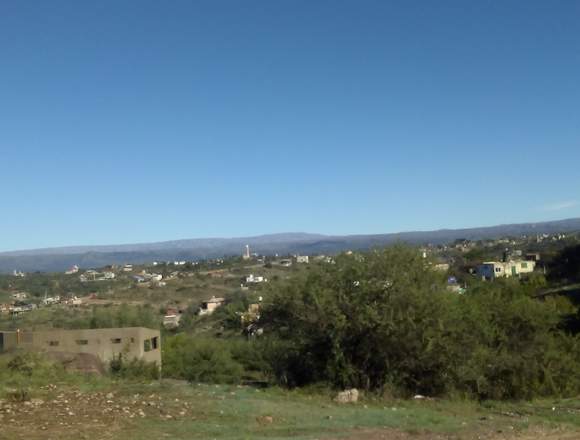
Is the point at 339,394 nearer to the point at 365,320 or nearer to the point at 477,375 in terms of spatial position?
the point at 365,320

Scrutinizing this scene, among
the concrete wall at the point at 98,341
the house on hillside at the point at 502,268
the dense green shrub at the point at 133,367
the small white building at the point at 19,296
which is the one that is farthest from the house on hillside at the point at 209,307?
the dense green shrub at the point at 133,367

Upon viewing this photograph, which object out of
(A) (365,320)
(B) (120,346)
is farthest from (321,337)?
(B) (120,346)

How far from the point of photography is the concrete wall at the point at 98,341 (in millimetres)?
37188

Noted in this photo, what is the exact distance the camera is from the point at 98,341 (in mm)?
38094

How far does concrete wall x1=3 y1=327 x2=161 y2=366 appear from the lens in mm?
37188

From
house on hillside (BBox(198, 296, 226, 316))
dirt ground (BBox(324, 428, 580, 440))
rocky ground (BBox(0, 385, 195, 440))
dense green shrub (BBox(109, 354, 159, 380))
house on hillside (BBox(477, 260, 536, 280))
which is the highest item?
rocky ground (BBox(0, 385, 195, 440))

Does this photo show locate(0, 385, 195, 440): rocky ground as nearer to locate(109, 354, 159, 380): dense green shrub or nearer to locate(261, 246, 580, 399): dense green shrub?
locate(261, 246, 580, 399): dense green shrub

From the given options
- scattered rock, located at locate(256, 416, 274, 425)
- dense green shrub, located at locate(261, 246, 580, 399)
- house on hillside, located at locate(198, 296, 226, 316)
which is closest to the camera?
scattered rock, located at locate(256, 416, 274, 425)

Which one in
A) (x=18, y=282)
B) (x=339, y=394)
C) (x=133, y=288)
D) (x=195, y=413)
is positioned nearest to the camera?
(x=195, y=413)

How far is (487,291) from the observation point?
28125 millimetres

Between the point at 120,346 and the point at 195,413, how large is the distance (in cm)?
2519

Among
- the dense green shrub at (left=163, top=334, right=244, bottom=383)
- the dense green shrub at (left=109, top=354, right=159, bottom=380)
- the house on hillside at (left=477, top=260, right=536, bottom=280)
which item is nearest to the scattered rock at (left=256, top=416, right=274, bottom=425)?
the dense green shrub at (left=109, top=354, right=159, bottom=380)

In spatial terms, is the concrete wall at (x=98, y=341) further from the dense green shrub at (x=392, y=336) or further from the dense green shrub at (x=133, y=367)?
the dense green shrub at (x=392, y=336)

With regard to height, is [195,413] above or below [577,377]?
above
